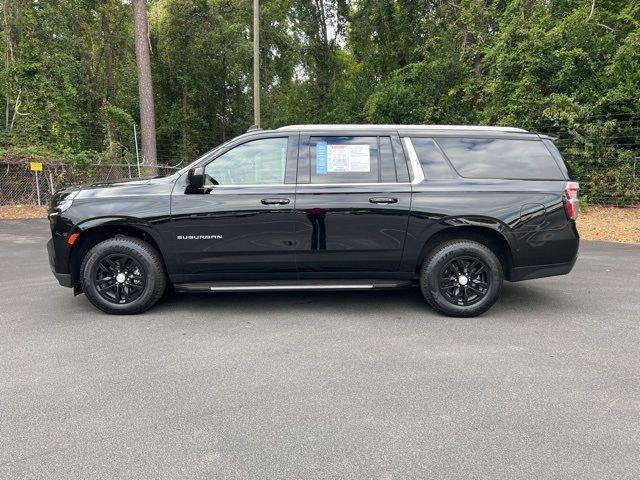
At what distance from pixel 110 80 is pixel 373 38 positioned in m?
12.4

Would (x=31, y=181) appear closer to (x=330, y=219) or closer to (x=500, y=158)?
(x=330, y=219)

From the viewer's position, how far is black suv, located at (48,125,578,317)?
4.70 metres

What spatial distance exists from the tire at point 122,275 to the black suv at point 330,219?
0.01m

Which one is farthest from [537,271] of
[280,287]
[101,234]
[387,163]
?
[101,234]

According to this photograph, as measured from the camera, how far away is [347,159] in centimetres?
482

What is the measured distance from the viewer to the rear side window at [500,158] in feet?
16.0

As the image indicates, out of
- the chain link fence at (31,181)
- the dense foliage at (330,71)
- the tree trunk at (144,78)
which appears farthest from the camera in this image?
the tree trunk at (144,78)

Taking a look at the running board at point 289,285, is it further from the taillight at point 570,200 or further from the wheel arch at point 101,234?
the taillight at point 570,200

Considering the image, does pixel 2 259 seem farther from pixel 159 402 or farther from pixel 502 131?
pixel 502 131

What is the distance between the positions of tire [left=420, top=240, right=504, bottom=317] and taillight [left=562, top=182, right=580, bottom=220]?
849mm

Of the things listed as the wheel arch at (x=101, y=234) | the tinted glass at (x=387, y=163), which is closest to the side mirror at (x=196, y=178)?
the wheel arch at (x=101, y=234)

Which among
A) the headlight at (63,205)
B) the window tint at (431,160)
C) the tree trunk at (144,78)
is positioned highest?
the tree trunk at (144,78)

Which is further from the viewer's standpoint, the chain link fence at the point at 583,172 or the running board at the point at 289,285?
the chain link fence at the point at 583,172

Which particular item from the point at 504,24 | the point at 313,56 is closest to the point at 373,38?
the point at 313,56
